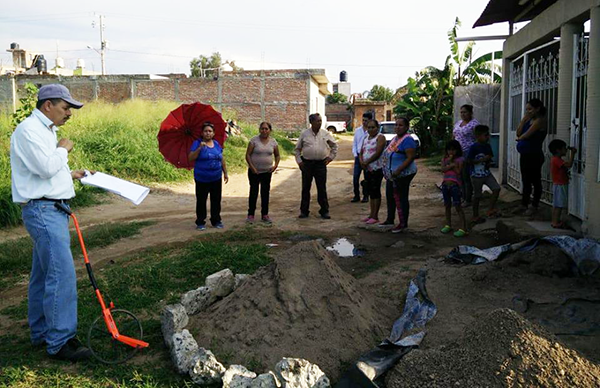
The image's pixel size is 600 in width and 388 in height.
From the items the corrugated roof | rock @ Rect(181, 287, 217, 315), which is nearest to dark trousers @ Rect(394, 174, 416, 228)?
rock @ Rect(181, 287, 217, 315)

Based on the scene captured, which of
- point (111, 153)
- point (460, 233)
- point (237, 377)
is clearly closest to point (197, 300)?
point (237, 377)

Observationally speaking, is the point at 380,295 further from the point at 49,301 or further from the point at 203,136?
the point at 203,136

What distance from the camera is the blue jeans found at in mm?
3926

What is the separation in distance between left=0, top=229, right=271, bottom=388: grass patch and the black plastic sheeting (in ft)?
3.58

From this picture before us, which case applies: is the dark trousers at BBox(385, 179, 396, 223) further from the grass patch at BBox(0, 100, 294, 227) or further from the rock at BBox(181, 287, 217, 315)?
the grass patch at BBox(0, 100, 294, 227)

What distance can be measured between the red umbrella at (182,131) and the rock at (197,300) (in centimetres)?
386

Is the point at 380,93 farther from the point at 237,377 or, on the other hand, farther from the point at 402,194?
the point at 237,377

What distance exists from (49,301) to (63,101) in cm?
145

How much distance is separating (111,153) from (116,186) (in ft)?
39.0

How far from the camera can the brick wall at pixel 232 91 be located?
32031 millimetres

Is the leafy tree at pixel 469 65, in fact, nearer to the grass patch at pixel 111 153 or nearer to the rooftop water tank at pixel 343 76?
the grass patch at pixel 111 153

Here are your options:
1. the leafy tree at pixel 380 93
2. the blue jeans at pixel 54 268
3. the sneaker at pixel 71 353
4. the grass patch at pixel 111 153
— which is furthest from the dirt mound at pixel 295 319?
the leafy tree at pixel 380 93

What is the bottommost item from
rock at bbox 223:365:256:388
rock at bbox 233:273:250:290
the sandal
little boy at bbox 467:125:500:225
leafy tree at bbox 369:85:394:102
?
rock at bbox 223:365:256:388

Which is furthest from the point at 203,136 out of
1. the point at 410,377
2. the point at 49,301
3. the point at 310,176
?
the point at 410,377
